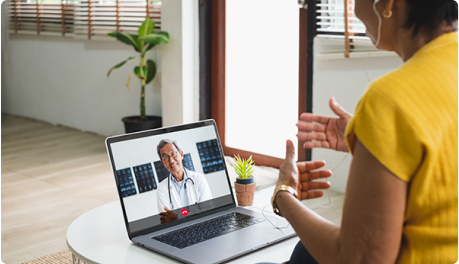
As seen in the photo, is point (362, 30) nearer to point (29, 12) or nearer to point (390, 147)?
point (390, 147)

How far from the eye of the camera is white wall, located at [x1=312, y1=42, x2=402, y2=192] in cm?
294

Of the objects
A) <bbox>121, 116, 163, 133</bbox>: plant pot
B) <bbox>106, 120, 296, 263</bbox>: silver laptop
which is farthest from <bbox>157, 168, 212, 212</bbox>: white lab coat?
<bbox>121, 116, 163, 133</bbox>: plant pot

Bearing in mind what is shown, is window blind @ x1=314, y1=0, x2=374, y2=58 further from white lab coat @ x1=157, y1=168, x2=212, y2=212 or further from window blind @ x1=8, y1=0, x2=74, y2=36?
window blind @ x1=8, y1=0, x2=74, y2=36

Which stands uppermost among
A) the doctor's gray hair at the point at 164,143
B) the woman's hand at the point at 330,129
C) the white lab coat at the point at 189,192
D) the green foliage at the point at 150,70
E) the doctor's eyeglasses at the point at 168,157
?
the green foliage at the point at 150,70

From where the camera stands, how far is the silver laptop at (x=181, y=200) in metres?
1.19

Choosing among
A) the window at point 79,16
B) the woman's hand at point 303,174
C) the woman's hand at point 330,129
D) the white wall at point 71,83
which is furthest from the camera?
the white wall at point 71,83

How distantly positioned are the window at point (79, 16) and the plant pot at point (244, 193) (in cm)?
310

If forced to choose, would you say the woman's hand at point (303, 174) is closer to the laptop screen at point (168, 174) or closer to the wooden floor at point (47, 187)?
the laptop screen at point (168, 174)

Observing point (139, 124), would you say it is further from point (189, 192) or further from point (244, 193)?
point (189, 192)

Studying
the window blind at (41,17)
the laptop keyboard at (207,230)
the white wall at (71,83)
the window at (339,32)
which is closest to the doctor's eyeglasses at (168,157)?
the laptop keyboard at (207,230)

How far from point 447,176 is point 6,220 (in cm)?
269

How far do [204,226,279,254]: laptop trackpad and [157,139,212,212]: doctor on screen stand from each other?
17cm

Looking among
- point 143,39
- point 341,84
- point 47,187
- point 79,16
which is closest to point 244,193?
point 341,84

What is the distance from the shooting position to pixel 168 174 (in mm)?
1305
